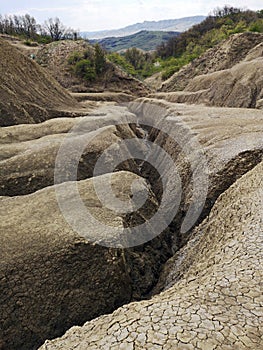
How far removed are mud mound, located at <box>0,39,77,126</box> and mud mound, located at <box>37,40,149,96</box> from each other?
22962 millimetres

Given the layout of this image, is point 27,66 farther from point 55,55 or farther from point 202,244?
point 55,55

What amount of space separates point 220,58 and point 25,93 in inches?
1374

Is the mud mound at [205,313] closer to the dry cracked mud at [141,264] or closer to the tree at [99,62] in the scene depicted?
the dry cracked mud at [141,264]

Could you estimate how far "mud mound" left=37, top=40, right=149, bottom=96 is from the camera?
55438 millimetres

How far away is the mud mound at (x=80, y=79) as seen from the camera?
55.4 metres

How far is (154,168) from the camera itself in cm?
2047

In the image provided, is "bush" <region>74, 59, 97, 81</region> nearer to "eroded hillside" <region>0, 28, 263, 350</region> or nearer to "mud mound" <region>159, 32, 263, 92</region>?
"mud mound" <region>159, 32, 263, 92</region>

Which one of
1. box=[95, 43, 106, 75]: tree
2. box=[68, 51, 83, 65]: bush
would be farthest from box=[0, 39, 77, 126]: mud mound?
box=[68, 51, 83, 65]: bush

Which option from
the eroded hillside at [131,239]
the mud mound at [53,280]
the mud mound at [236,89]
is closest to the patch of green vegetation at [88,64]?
the mud mound at [236,89]

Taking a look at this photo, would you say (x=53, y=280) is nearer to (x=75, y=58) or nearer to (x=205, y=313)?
(x=205, y=313)

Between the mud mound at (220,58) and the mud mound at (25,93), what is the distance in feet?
87.6

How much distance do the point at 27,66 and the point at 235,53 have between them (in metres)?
31.5

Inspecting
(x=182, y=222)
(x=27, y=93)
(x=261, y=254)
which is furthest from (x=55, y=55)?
(x=261, y=254)

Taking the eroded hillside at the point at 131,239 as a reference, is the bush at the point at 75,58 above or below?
above
